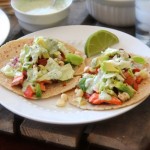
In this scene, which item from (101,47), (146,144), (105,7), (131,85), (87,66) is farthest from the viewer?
(105,7)

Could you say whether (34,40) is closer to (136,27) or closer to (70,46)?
Answer: (70,46)

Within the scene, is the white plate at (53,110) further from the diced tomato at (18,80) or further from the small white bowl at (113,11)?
the small white bowl at (113,11)

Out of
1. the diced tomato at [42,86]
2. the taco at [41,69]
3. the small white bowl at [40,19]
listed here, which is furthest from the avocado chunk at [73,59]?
the small white bowl at [40,19]

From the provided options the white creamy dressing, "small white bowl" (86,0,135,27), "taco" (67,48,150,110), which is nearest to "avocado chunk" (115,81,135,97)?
"taco" (67,48,150,110)

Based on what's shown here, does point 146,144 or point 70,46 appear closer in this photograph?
point 146,144

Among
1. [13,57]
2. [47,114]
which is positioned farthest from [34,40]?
[47,114]

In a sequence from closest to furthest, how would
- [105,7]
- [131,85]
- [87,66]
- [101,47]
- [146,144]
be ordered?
[146,144] < [131,85] < [87,66] < [101,47] < [105,7]

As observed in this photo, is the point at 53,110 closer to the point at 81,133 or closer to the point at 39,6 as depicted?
the point at 81,133
